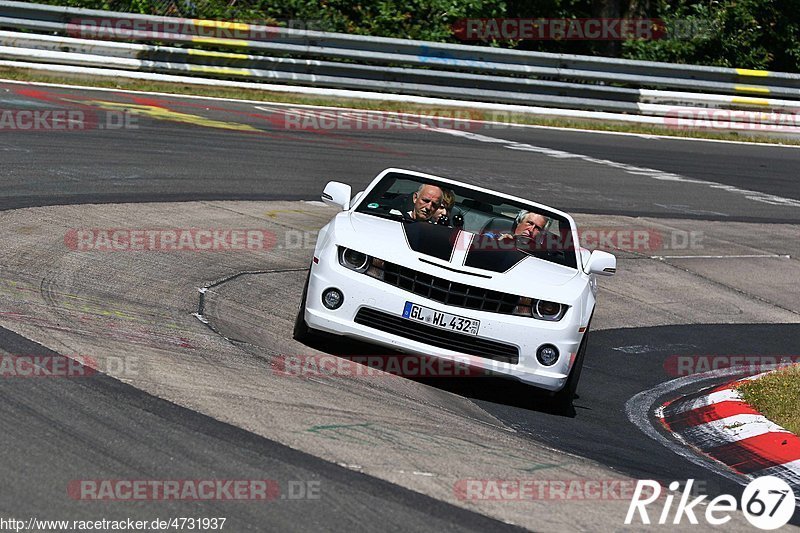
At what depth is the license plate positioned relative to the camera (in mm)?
7477

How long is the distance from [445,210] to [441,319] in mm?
1509

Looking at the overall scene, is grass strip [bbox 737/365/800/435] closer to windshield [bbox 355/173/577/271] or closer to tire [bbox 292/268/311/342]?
windshield [bbox 355/173/577/271]

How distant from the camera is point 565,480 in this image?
5895 millimetres

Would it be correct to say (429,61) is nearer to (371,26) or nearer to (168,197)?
(371,26)

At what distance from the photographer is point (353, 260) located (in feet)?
25.6

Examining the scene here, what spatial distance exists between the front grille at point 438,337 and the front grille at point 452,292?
200 mm

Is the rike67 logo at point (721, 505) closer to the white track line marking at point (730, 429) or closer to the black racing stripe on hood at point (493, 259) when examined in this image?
the white track line marking at point (730, 429)

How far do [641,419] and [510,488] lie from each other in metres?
2.71

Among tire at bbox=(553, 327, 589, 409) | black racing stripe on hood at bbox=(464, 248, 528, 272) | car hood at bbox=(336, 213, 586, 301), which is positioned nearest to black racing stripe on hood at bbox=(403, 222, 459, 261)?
car hood at bbox=(336, 213, 586, 301)

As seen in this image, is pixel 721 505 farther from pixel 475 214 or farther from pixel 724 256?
pixel 724 256

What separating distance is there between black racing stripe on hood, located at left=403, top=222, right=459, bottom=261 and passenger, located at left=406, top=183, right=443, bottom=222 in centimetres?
31

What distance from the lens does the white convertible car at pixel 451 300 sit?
751 centimetres

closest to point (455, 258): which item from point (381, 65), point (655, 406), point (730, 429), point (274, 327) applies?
point (274, 327)

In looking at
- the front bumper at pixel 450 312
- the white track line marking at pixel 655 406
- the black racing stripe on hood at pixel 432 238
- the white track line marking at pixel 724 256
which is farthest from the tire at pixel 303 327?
the white track line marking at pixel 724 256
